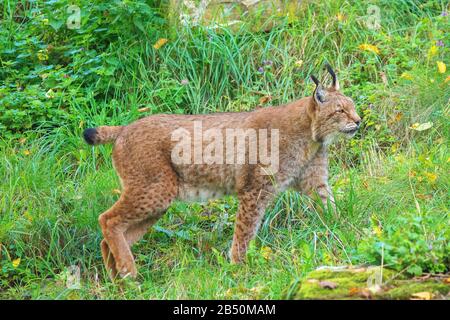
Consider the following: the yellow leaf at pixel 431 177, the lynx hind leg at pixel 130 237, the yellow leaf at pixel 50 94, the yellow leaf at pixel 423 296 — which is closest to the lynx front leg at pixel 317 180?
the yellow leaf at pixel 431 177

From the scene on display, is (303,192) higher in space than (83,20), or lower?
lower

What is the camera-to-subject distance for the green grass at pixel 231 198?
6.39 meters

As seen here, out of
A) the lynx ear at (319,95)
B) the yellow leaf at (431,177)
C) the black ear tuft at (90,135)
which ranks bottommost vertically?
the yellow leaf at (431,177)

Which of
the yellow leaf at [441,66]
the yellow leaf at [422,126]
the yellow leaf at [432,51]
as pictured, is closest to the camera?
the yellow leaf at [422,126]

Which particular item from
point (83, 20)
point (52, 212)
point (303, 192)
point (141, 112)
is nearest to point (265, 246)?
point (303, 192)

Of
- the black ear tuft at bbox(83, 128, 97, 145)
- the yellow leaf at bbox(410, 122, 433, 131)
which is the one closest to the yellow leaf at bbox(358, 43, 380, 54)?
the yellow leaf at bbox(410, 122, 433, 131)

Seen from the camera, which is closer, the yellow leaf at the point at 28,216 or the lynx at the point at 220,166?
the lynx at the point at 220,166

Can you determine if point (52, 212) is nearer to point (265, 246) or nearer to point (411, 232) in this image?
point (265, 246)

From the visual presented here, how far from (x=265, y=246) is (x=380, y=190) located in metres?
1.04

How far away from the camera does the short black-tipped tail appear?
692cm

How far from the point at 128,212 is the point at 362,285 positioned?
2445 mm

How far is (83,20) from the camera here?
8.82 m

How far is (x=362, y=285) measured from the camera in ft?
16.0

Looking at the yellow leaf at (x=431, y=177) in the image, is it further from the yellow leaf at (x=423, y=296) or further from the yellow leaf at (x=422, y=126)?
the yellow leaf at (x=423, y=296)
